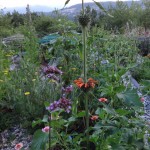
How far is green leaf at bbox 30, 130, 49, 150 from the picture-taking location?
60.4 inches

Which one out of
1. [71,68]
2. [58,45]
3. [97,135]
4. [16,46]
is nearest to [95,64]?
[71,68]

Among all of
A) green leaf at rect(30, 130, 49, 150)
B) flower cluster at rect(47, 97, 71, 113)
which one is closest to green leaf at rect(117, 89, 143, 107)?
flower cluster at rect(47, 97, 71, 113)

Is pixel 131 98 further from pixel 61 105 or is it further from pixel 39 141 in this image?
pixel 39 141

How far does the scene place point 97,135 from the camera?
1850 mm

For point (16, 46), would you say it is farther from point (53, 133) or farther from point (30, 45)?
point (53, 133)

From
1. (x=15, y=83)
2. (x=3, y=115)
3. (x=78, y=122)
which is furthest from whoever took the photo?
(x=15, y=83)

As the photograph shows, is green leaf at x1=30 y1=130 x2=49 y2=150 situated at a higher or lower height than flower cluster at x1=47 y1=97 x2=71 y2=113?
lower

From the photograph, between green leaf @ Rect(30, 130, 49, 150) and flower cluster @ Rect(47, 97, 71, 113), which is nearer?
green leaf @ Rect(30, 130, 49, 150)

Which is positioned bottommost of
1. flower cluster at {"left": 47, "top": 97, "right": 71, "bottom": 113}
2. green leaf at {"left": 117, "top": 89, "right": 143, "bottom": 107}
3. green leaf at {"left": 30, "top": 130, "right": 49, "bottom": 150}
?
green leaf at {"left": 30, "top": 130, "right": 49, "bottom": 150}

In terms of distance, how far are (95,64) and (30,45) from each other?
186 cm

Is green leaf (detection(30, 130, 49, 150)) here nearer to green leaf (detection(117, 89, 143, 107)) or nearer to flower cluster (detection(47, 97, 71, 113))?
flower cluster (detection(47, 97, 71, 113))

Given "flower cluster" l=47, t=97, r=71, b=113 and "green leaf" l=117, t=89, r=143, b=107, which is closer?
"green leaf" l=117, t=89, r=143, b=107

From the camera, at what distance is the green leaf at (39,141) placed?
1535mm

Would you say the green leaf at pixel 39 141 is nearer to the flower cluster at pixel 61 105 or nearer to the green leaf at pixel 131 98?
the flower cluster at pixel 61 105
